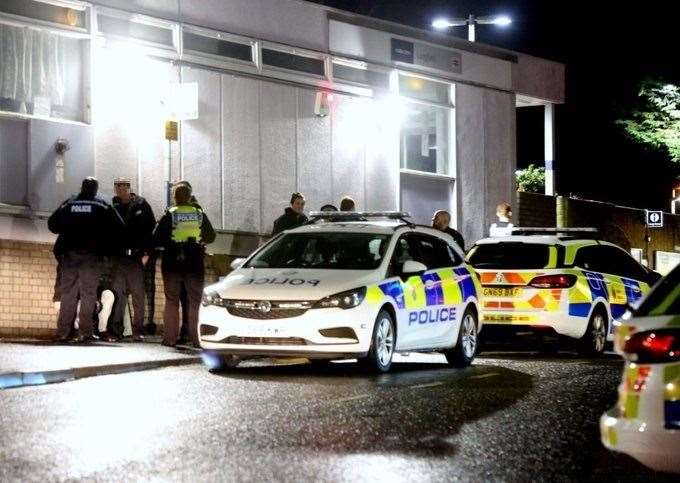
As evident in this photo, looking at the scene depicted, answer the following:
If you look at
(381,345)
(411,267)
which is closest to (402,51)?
(411,267)

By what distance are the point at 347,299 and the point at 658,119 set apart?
1176 inches

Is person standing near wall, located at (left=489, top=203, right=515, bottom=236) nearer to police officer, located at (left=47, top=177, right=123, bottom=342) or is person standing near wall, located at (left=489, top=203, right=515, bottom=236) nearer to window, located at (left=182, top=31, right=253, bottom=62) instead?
window, located at (left=182, top=31, right=253, bottom=62)

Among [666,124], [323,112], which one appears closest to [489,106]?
[323,112]

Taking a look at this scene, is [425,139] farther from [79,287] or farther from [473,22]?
[79,287]

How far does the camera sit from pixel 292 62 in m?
22.1

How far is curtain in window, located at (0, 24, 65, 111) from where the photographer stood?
17.9 meters

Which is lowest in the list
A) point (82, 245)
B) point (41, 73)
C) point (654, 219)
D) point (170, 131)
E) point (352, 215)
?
point (82, 245)

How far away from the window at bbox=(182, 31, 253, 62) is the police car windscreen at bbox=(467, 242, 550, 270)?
5038 mm

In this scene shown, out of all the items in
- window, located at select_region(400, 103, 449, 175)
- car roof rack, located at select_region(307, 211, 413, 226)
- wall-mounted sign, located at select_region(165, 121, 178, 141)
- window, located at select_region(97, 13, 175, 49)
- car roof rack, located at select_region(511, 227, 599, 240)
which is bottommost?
car roof rack, located at select_region(511, 227, 599, 240)

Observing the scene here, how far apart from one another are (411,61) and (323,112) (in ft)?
8.73

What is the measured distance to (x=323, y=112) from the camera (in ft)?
73.9

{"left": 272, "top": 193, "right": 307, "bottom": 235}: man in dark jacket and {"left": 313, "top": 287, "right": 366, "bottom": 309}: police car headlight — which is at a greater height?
{"left": 272, "top": 193, "right": 307, "bottom": 235}: man in dark jacket

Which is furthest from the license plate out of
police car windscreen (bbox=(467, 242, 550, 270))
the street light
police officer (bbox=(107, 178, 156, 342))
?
the street light

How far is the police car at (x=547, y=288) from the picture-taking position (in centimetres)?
1733
